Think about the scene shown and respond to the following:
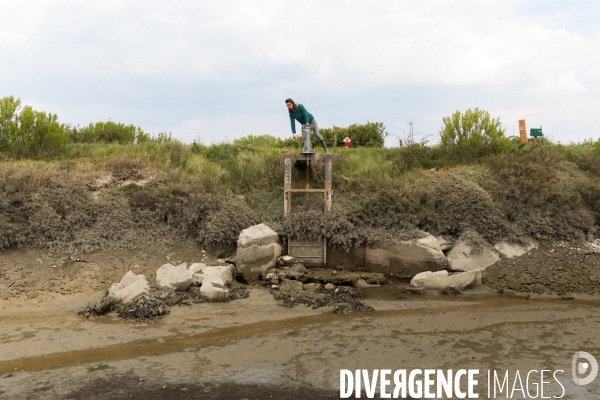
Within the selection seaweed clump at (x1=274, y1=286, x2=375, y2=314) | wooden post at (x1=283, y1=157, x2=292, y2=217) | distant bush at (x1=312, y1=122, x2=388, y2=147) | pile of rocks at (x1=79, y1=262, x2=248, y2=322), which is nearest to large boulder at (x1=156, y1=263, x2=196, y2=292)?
pile of rocks at (x1=79, y1=262, x2=248, y2=322)

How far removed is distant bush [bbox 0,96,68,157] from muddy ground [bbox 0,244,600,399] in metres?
4.73

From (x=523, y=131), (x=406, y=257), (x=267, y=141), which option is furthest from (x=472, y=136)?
(x=267, y=141)

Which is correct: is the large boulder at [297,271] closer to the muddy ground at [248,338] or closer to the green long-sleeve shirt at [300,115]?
the muddy ground at [248,338]

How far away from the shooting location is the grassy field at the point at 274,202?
11344 millimetres

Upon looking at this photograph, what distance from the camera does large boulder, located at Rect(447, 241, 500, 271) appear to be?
36.3 feet

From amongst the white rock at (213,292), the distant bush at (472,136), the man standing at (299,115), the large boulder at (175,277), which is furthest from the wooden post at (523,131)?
the large boulder at (175,277)

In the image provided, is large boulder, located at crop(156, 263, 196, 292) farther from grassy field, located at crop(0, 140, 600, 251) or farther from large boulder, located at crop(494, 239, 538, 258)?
large boulder, located at crop(494, 239, 538, 258)

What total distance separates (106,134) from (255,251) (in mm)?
10265

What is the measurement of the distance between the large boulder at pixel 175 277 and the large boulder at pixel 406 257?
13.6 feet

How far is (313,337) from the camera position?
308 inches

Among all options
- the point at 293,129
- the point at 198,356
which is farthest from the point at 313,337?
the point at 293,129

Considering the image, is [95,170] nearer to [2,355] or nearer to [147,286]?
[147,286]

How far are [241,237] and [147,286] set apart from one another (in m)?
2.31

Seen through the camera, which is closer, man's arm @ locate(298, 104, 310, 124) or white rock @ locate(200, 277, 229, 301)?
white rock @ locate(200, 277, 229, 301)
